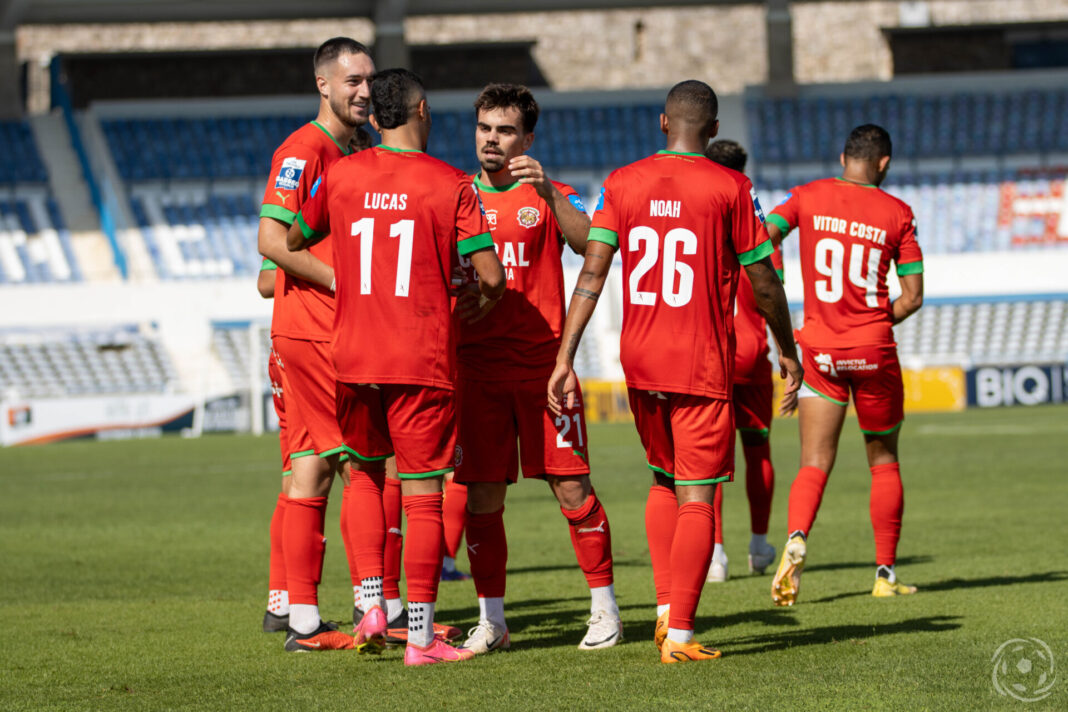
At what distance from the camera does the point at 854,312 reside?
19.3ft

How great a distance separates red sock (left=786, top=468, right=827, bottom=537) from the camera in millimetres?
5738

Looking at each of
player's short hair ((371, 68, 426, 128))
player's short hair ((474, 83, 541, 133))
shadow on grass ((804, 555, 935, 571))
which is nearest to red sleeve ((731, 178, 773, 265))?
player's short hair ((474, 83, 541, 133))

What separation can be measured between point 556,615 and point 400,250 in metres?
2.04

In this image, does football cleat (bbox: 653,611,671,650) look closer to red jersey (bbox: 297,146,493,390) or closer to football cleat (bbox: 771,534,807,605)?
football cleat (bbox: 771,534,807,605)

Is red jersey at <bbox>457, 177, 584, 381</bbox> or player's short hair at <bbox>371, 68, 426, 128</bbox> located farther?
red jersey at <bbox>457, 177, 584, 381</bbox>

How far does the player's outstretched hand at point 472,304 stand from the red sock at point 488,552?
0.73 metres

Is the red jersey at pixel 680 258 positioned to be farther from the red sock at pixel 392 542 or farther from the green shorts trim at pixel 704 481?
the red sock at pixel 392 542

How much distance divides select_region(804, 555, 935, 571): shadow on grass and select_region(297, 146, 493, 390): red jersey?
336 centimetres

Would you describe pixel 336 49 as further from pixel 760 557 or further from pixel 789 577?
pixel 760 557

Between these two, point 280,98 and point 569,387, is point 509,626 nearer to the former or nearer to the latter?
point 569,387

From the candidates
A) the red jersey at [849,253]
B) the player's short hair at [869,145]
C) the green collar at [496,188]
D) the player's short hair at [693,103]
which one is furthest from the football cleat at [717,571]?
the player's short hair at [693,103]

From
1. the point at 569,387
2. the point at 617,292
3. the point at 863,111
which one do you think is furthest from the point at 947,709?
the point at 863,111

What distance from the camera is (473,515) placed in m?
4.64

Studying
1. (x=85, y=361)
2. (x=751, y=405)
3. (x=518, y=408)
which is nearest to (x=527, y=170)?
(x=518, y=408)
